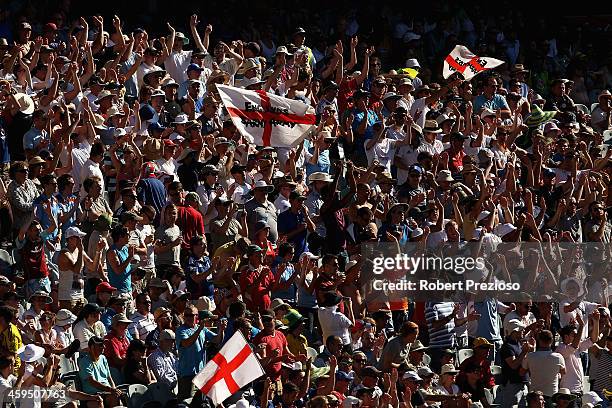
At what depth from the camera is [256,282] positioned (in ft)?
59.5

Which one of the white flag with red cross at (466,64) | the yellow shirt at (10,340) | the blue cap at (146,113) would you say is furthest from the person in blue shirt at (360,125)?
the yellow shirt at (10,340)

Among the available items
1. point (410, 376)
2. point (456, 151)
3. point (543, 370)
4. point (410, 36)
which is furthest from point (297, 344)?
point (410, 36)

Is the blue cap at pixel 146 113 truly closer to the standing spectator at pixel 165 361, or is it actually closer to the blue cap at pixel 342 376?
the standing spectator at pixel 165 361

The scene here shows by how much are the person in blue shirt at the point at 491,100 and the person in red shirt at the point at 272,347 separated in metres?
8.42

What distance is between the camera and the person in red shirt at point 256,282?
1809cm

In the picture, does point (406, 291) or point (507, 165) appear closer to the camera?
point (406, 291)

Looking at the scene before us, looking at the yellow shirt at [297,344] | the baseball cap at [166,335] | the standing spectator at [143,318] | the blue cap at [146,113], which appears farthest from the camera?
the blue cap at [146,113]

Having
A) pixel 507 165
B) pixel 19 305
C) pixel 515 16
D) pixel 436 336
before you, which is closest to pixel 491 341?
pixel 436 336

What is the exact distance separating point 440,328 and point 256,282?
7.34 feet

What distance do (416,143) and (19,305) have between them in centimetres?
729

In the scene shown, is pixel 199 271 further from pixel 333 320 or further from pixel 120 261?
pixel 333 320

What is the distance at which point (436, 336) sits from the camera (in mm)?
19109

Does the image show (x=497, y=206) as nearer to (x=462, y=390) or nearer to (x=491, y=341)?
(x=491, y=341)

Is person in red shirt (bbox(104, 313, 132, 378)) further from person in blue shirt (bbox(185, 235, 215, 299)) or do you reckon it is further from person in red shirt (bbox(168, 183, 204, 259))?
person in red shirt (bbox(168, 183, 204, 259))
